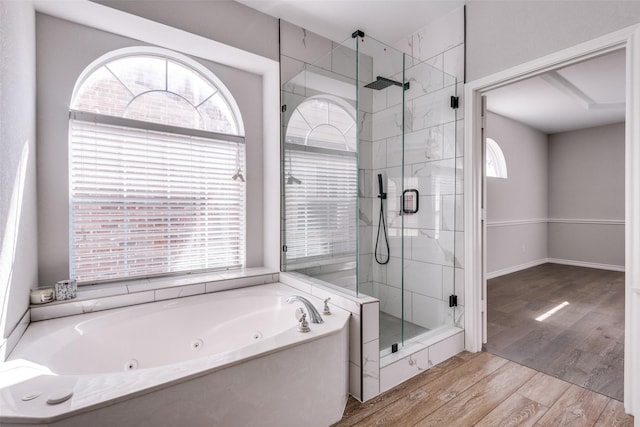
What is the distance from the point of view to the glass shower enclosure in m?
2.19

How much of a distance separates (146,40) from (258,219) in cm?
163

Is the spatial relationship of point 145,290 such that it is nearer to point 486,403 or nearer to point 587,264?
point 486,403

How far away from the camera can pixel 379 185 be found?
239cm

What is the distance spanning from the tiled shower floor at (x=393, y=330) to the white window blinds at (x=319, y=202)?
51 cm

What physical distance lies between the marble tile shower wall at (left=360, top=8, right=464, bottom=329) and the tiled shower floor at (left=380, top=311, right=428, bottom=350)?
0.24ft

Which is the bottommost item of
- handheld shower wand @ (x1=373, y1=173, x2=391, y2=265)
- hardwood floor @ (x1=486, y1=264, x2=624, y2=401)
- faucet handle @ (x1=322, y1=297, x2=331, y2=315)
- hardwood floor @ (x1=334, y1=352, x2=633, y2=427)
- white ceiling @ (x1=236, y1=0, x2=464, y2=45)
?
hardwood floor @ (x1=334, y1=352, x2=633, y2=427)

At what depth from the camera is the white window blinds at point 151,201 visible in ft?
7.24

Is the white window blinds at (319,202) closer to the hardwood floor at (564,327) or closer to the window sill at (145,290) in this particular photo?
the window sill at (145,290)

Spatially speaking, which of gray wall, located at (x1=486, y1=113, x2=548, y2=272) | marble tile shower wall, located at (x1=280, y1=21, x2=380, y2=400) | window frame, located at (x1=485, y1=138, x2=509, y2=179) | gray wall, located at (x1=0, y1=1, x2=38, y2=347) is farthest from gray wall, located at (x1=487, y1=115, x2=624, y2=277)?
gray wall, located at (x1=0, y1=1, x2=38, y2=347)

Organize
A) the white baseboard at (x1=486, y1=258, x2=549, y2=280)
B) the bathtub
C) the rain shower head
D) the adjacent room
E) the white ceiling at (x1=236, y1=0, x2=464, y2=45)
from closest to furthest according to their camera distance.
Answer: the bathtub, the rain shower head, the white ceiling at (x1=236, y1=0, x2=464, y2=45), the adjacent room, the white baseboard at (x1=486, y1=258, x2=549, y2=280)

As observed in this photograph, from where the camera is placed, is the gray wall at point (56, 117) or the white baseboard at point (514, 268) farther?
the white baseboard at point (514, 268)

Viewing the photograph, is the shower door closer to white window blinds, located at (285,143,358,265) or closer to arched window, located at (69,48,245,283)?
white window blinds, located at (285,143,358,265)

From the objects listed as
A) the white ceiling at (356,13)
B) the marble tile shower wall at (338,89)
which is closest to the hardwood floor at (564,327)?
the marble tile shower wall at (338,89)

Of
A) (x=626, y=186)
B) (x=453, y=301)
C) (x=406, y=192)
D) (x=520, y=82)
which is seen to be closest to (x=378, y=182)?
(x=406, y=192)
